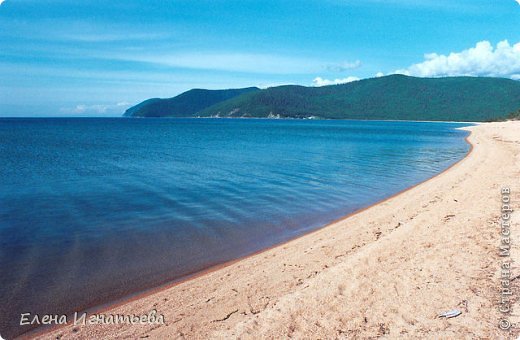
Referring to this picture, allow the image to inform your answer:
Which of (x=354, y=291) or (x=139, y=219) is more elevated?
(x=354, y=291)

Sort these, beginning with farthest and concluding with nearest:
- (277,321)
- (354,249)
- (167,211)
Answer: (167,211), (354,249), (277,321)

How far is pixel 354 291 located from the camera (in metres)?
6.73

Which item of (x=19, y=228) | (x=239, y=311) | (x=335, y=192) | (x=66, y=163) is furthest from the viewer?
(x=66, y=163)

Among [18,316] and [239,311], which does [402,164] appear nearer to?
[239,311]

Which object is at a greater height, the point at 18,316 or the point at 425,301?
the point at 425,301

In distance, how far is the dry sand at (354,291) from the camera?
18.4 ft

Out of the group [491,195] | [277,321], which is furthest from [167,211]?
[491,195]

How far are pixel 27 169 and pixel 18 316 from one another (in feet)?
74.6

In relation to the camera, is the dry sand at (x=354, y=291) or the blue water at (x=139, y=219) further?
the blue water at (x=139, y=219)

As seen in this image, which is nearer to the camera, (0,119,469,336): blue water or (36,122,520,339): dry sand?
(36,122,520,339): dry sand

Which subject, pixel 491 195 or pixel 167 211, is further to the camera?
pixel 167 211

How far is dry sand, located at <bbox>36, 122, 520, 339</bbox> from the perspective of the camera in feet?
18.4

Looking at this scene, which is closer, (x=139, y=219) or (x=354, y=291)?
(x=354, y=291)

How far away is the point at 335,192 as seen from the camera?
1852 centimetres
